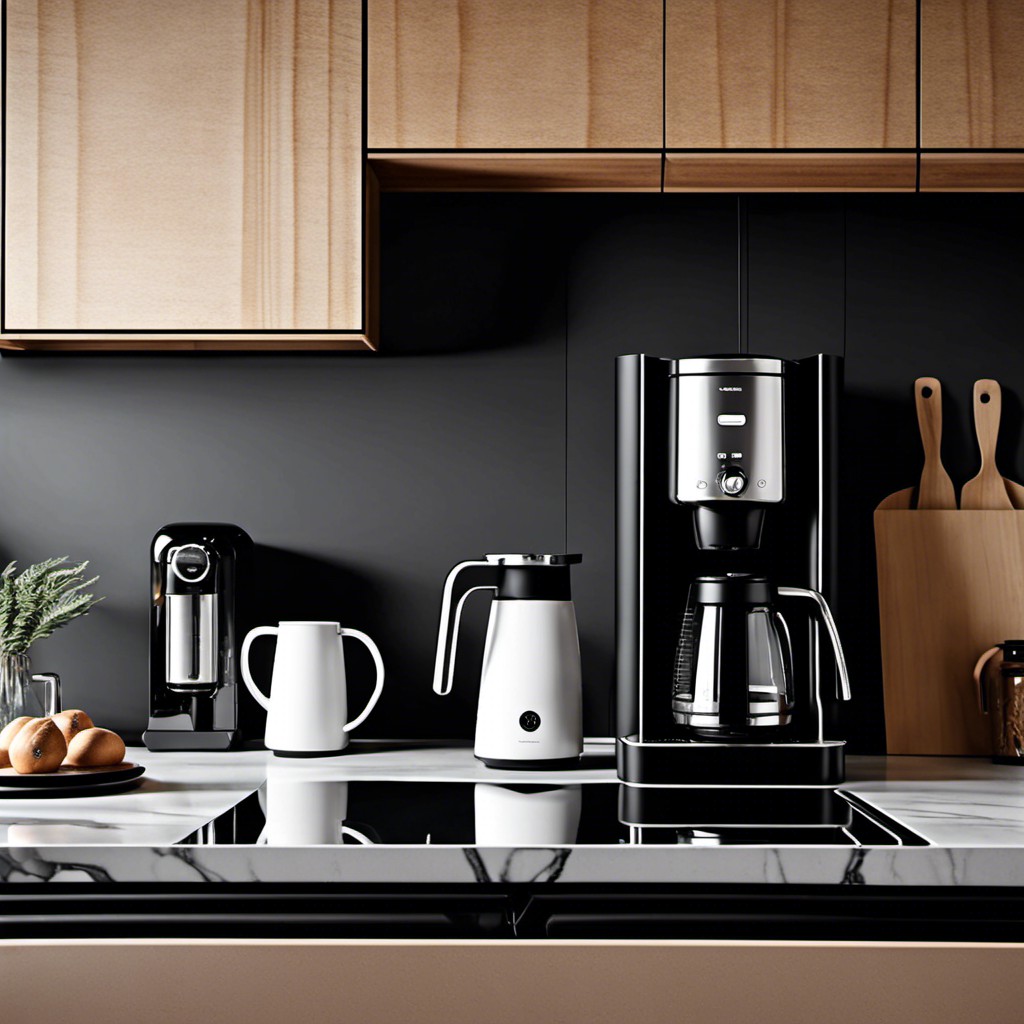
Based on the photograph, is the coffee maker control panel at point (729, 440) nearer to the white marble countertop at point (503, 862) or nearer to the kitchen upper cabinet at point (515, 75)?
the kitchen upper cabinet at point (515, 75)

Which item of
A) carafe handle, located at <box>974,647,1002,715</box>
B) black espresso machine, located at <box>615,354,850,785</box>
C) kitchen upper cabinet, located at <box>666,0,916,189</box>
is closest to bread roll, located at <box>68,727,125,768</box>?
black espresso machine, located at <box>615,354,850,785</box>

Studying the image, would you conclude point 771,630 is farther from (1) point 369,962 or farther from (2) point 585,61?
(2) point 585,61

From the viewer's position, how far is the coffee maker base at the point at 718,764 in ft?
4.44

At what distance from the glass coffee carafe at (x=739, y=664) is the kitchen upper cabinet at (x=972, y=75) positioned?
2.23 feet

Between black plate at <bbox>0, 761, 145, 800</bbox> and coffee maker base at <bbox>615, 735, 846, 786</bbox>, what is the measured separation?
2.08 ft

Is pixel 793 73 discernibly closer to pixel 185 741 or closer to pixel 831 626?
pixel 831 626

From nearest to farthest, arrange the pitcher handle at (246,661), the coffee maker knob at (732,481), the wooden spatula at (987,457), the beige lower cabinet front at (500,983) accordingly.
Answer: the beige lower cabinet front at (500,983) → the coffee maker knob at (732,481) → the pitcher handle at (246,661) → the wooden spatula at (987,457)

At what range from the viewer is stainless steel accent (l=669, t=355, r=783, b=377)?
4.68 feet

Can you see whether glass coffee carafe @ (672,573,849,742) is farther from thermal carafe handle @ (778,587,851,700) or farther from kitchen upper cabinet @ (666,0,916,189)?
kitchen upper cabinet @ (666,0,916,189)

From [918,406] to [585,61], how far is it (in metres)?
0.76

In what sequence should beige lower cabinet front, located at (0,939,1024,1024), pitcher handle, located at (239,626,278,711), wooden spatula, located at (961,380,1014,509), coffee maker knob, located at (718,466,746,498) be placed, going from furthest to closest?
wooden spatula, located at (961,380,1014,509)
pitcher handle, located at (239,626,278,711)
coffee maker knob, located at (718,466,746,498)
beige lower cabinet front, located at (0,939,1024,1024)

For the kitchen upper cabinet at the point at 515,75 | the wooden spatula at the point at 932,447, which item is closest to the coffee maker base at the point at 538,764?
the wooden spatula at the point at 932,447

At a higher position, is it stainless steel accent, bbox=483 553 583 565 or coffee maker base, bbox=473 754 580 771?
stainless steel accent, bbox=483 553 583 565

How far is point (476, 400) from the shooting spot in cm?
182
